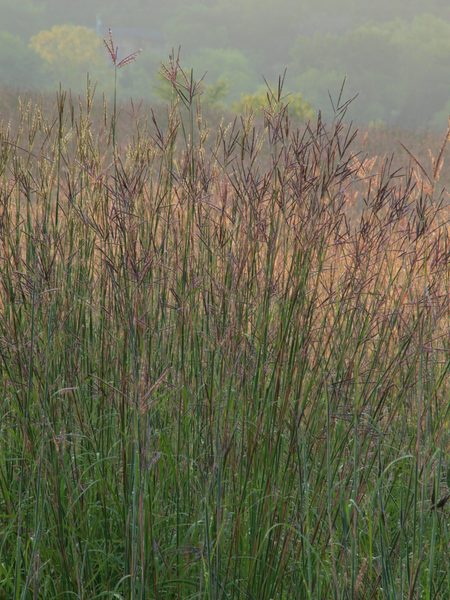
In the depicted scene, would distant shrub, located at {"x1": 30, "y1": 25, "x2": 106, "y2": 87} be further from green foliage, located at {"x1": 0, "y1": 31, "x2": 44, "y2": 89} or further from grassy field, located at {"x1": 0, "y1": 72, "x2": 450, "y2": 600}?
grassy field, located at {"x1": 0, "y1": 72, "x2": 450, "y2": 600}

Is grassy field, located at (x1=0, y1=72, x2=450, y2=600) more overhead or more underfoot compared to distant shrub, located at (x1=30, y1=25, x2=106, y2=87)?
more underfoot

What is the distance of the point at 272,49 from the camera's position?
367 ft

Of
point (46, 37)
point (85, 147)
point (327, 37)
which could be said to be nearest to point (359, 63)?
point (327, 37)

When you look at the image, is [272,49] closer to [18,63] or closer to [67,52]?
[67,52]

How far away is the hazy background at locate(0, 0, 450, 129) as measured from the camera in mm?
83938

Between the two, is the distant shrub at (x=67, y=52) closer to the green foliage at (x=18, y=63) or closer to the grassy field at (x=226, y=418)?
the green foliage at (x=18, y=63)

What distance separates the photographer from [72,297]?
2.33 meters

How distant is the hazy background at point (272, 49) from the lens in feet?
275

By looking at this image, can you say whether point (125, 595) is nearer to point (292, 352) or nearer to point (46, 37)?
point (292, 352)

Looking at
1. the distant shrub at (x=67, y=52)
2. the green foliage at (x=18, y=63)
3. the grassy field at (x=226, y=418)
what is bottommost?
the grassy field at (x=226, y=418)

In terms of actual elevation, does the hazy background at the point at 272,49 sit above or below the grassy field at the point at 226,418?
above

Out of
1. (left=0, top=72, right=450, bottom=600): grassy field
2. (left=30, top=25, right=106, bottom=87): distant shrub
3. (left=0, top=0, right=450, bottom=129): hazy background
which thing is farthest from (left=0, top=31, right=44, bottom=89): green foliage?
(left=0, top=72, right=450, bottom=600): grassy field

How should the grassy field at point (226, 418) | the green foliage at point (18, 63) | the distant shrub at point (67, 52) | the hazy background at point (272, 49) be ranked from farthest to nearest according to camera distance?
1. the distant shrub at point (67, 52)
2. the hazy background at point (272, 49)
3. the green foliage at point (18, 63)
4. the grassy field at point (226, 418)

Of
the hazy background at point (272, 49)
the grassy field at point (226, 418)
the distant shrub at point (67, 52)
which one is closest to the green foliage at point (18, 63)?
the hazy background at point (272, 49)
